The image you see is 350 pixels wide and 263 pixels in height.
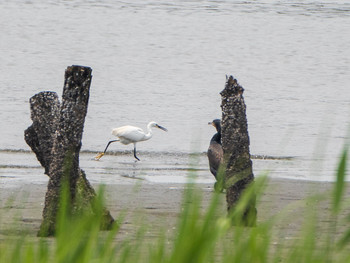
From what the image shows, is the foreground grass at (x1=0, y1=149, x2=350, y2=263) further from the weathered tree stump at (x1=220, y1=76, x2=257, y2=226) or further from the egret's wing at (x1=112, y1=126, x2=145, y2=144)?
the egret's wing at (x1=112, y1=126, x2=145, y2=144)

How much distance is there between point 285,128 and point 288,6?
56.1 meters

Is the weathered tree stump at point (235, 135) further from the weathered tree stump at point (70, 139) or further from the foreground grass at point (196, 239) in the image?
the foreground grass at point (196, 239)

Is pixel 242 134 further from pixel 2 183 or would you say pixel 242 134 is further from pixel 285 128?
pixel 285 128

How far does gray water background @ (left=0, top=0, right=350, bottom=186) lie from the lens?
70.2 ft

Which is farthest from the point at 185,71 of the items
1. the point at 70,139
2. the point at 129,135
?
the point at 70,139

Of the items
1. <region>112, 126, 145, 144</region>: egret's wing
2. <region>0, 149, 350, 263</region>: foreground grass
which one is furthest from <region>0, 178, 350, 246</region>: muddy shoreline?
<region>112, 126, 145, 144</region>: egret's wing

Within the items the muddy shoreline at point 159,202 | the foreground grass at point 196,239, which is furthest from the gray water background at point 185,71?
the muddy shoreline at point 159,202

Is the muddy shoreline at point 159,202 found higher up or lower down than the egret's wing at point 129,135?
higher up

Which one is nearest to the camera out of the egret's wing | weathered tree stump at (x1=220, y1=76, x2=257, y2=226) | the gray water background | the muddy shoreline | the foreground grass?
the foreground grass

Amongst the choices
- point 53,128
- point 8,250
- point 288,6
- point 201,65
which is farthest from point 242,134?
point 288,6

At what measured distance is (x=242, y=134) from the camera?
953 cm

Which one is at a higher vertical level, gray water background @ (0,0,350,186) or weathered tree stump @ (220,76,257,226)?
weathered tree stump @ (220,76,257,226)

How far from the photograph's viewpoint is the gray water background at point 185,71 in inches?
843

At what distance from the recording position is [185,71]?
46531mm
